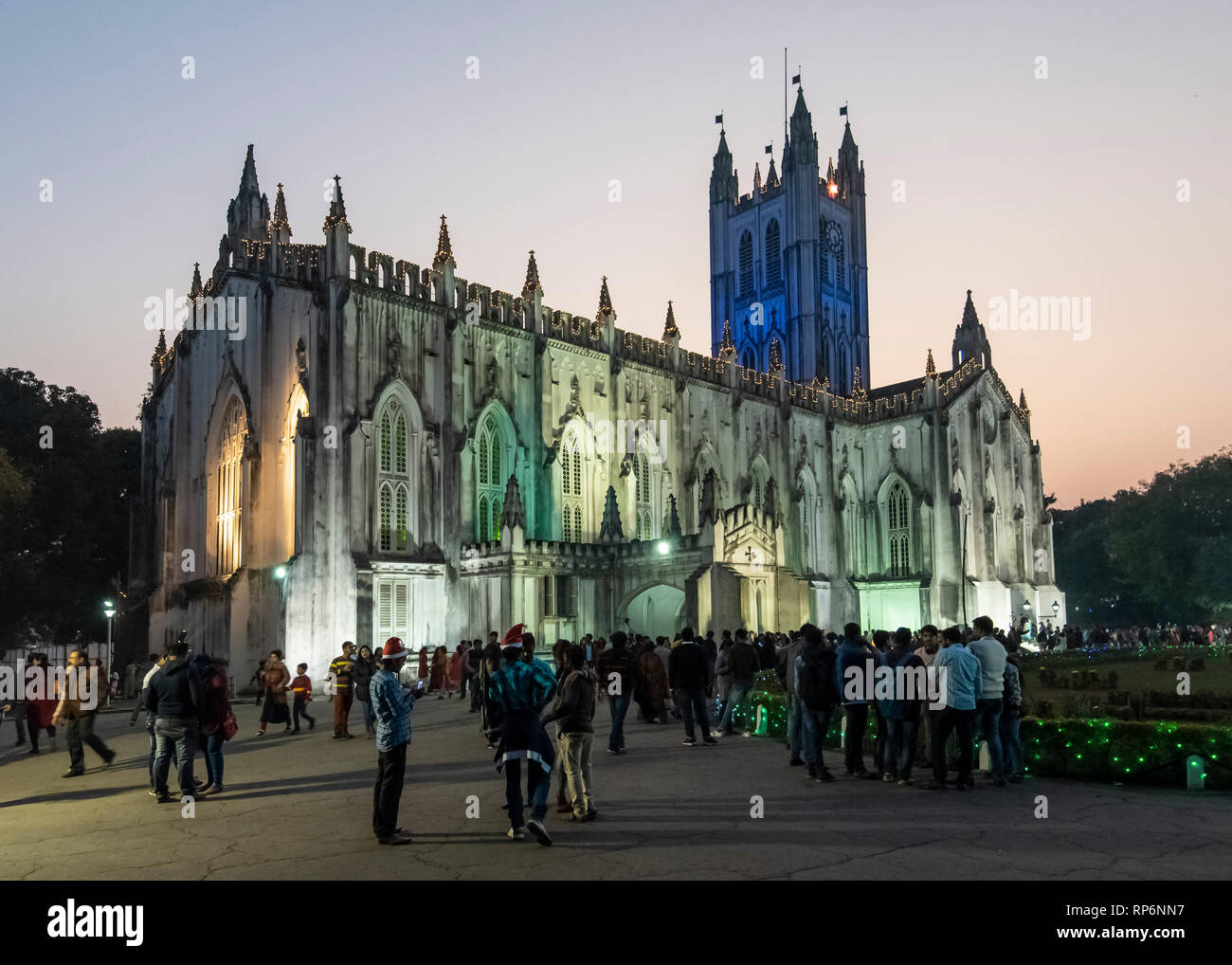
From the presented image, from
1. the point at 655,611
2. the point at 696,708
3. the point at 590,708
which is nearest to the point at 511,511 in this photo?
the point at 655,611

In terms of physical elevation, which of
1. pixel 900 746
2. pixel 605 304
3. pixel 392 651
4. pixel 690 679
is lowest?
pixel 900 746

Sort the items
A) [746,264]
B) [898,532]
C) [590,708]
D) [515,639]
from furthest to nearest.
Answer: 1. [746,264]
2. [898,532]
3. [590,708]
4. [515,639]

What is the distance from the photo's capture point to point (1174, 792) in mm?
12438

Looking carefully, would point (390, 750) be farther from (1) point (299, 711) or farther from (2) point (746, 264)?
(2) point (746, 264)

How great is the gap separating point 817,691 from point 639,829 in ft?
13.1

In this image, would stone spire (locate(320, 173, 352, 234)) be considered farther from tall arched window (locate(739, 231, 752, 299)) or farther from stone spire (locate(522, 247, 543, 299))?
tall arched window (locate(739, 231, 752, 299))

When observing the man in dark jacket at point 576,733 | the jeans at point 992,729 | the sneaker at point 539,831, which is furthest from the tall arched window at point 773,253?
the sneaker at point 539,831

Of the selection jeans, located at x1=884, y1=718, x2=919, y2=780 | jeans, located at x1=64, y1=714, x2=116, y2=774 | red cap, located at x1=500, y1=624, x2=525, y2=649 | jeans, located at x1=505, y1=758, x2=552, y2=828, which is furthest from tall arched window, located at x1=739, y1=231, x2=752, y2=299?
jeans, located at x1=505, y1=758, x2=552, y2=828

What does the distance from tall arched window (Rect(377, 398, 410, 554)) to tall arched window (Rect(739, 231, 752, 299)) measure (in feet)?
183

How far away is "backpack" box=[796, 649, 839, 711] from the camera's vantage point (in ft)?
43.7

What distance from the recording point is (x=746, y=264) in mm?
86312

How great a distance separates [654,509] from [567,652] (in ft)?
107
